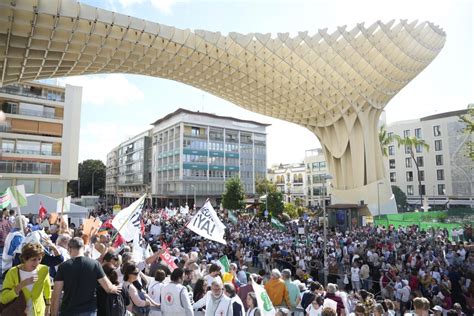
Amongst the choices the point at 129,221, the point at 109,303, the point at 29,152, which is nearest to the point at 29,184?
the point at 29,152

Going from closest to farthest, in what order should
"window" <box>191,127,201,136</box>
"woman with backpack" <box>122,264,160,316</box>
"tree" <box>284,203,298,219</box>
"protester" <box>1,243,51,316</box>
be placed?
"protester" <box>1,243,51,316</box> < "woman with backpack" <box>122,264,160,316</box> < "tree" <box>284,203,298,219</box> < "window" <box>191,127,201,136</box>

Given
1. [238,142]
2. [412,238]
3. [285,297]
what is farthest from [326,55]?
[238,142]

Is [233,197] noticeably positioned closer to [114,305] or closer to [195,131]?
[195,131]

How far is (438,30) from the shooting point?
126 ft

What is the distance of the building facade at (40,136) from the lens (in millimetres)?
40188

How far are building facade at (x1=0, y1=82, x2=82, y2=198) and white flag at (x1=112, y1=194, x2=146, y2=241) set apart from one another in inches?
1458

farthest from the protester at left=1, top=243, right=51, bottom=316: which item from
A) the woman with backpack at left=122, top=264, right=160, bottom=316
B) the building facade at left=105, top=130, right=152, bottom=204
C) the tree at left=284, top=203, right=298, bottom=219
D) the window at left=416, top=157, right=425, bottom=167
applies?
the building facade at left=105, top=130, right=152, bottom=204

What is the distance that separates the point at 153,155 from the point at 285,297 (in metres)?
79.3

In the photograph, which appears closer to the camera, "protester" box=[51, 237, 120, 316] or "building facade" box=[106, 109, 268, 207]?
"protester" box=[51, 237, 120, 316]

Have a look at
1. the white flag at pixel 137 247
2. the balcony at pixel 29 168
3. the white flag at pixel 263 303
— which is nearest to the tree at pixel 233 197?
the balcony at pixel 29 168

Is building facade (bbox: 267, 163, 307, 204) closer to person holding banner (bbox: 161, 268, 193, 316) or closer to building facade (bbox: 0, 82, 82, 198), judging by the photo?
building facade (bbox: 0, 82, 82, 198)

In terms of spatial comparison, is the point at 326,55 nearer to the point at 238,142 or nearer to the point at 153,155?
the point at 238,142

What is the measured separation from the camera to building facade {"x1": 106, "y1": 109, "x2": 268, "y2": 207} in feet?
234

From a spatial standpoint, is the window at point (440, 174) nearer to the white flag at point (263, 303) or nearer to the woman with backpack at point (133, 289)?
the white flag at point (263, 303)
